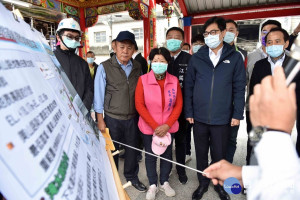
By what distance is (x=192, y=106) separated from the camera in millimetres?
1866

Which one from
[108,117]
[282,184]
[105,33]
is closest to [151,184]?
[108,117]

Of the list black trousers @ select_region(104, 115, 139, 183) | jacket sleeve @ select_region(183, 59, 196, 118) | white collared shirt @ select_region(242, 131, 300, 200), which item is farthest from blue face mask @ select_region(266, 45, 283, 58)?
white collared shirt @ select_region(242, 131, 300, 200)

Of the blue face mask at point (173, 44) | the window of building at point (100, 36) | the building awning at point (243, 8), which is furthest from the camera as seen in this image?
the window of building at point (100, 36)

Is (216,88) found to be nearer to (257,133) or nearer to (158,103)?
(158,103)

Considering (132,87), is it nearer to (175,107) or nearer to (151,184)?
(175,107)

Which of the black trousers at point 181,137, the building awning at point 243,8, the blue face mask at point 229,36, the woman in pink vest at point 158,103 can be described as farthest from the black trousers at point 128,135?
the building awning at point 243,8

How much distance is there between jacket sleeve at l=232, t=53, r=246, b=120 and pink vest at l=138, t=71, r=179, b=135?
0.52 meters

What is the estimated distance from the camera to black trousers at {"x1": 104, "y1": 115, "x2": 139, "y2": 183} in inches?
72.9

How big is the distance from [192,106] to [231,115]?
35 centimetres

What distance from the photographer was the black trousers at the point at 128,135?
1.85m

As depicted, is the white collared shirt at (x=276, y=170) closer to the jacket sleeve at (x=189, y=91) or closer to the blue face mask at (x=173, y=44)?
the jacket sleeve at (x=189, y=91)

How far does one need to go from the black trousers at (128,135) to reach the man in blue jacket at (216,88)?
1.84 feet

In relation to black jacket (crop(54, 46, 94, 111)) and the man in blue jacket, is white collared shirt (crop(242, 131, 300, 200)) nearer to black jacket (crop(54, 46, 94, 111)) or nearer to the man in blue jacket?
the man in blue jacket

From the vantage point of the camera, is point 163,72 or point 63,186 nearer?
point 63,186
